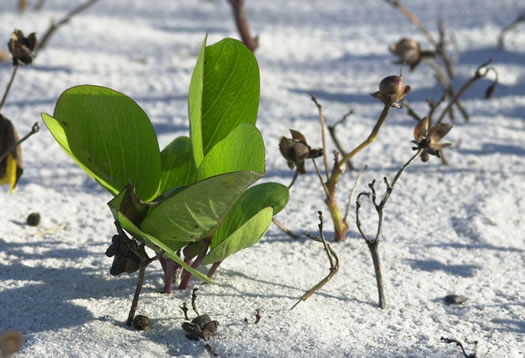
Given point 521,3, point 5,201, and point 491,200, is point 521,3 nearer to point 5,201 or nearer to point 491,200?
point 491,200

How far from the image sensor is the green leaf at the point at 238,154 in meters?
0.90

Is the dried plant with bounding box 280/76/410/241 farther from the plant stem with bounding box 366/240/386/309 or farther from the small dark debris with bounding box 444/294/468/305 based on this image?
the small dark debris with bounding box 444/294/468/305

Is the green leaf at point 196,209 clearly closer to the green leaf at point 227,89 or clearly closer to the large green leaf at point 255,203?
the large green leaf at point 255,203

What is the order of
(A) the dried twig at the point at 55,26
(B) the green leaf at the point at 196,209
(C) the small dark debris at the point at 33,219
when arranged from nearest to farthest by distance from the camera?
(B) the green leaf at the point at 196,209 < (C) the small dark debris at the point at 33,219 < (A) the dried twig at the point at 55,26

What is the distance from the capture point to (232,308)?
1.04 m

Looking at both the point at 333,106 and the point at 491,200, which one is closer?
the point at 491,200

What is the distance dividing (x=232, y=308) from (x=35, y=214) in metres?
0.51

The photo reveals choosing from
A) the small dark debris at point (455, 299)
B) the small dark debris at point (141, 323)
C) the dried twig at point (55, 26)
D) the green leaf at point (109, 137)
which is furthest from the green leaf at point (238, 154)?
the dried twig at point (55, 26)

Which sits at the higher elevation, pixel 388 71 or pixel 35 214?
pixel 388 71

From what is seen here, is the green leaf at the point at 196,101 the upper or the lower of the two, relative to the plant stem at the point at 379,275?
upper

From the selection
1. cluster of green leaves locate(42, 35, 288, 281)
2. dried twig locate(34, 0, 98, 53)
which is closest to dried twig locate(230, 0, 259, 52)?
dried twig locate(34, 0, 98, 53)

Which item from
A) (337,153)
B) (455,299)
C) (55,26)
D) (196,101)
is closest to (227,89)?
(196,101)

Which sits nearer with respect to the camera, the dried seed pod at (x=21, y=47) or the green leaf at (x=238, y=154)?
the green leaf at (x=238, y=154)

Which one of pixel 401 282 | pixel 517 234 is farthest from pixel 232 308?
pixel 517 234
